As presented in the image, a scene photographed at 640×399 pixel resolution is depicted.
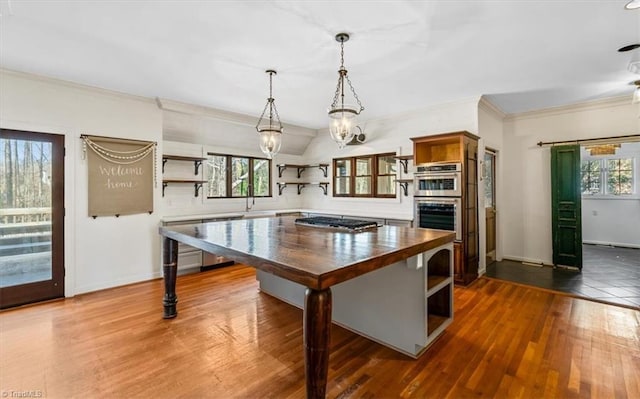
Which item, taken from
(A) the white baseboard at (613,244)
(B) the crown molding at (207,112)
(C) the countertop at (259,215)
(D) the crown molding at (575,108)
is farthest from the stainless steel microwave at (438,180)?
(A) the white baseboard at (613,244)

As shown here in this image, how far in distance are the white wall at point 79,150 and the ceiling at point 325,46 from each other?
23 cm

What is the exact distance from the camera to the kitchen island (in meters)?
1.45

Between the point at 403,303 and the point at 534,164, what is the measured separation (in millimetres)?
4264

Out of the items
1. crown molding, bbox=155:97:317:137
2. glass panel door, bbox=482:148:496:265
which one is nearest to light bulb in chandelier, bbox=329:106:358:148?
crown molding, bbox=155:97:317:137

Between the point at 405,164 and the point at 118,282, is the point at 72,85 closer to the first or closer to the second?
the point at 118,282

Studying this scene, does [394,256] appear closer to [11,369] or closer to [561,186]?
[11,369]

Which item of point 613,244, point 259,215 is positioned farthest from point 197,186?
point 613,244

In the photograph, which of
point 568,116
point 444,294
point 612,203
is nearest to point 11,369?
point 444,294

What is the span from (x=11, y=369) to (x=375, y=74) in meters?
4.20

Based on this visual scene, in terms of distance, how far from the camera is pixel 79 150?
12.2ft

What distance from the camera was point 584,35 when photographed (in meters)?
2.54

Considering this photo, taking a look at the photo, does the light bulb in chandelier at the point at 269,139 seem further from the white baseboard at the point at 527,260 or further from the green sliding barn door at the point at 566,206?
the white baseboard at the point at 527,260

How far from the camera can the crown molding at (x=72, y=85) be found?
129 inches

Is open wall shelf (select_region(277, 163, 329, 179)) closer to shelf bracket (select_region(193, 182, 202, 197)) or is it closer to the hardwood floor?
shelf bracket (select_region(193, 182, 202, 197))
